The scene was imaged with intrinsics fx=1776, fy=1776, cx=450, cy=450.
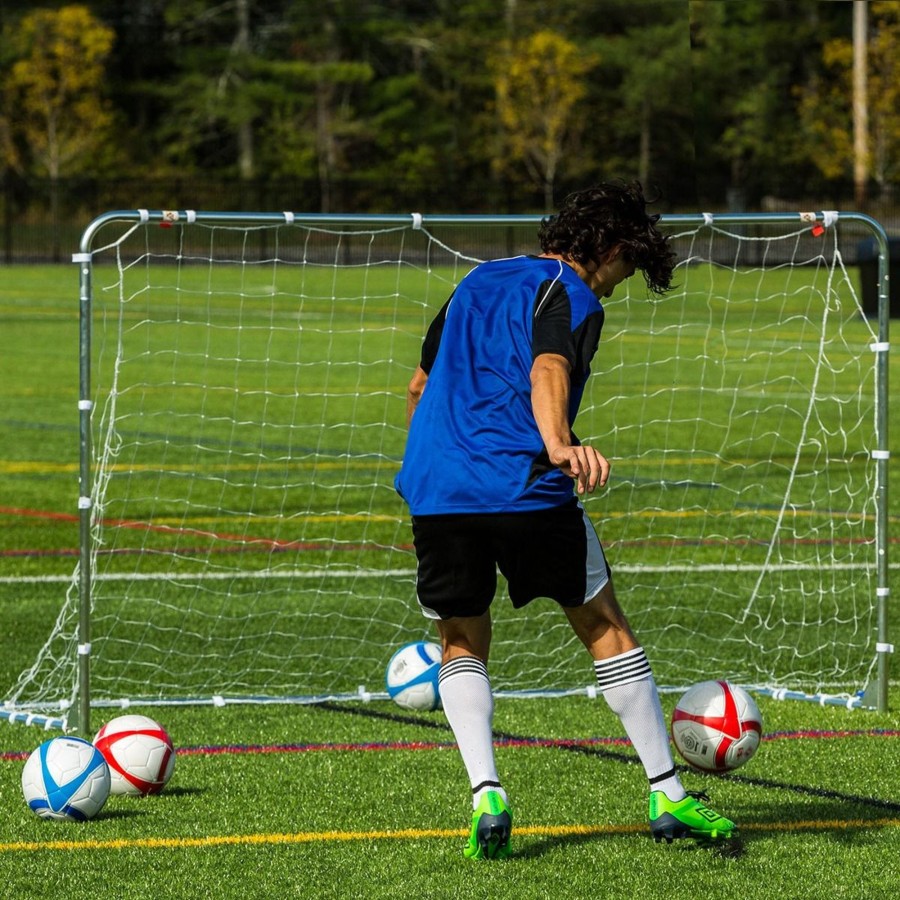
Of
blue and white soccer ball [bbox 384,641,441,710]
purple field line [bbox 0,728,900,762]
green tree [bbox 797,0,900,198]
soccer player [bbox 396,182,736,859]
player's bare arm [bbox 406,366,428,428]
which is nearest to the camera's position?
soccer player [bbox 396,182,736,859]

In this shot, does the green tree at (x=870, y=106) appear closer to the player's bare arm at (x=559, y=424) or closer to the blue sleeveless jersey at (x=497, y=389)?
the blue sleeveless jersey at (x=497, y=389)

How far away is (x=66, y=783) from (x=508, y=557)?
4.92 feet

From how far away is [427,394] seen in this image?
4.79 m

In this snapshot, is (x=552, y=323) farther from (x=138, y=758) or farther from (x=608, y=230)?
(x=138, y=758)

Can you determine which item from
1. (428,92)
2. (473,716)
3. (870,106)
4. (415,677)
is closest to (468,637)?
(473,716)

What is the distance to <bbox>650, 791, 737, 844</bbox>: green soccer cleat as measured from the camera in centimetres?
473

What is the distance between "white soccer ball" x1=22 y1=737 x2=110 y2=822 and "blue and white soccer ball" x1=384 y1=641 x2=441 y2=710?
1684 mm

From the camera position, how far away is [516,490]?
15.1 ft

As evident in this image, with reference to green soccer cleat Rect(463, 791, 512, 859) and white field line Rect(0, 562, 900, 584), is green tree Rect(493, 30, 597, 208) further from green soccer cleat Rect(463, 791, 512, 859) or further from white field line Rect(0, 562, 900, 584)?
green soccer cleat Rect(463, 791, 512, 859)

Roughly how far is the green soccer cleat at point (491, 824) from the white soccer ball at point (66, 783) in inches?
47.0

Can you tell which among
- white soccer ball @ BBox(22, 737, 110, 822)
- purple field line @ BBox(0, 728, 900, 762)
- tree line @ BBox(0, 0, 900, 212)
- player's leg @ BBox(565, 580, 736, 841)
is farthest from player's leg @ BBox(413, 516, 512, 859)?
tree line @ BBox(0, 0, 900, 212)

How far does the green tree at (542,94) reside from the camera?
5556 cm

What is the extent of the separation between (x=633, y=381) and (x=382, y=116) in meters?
40.8

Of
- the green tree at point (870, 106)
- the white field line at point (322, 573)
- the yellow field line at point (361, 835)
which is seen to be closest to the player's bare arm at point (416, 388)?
the yellow field line at point (361, 835)
